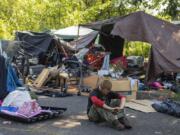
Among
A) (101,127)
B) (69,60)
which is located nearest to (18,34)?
(69,60)

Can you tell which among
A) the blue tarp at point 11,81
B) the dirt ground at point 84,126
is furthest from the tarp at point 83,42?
the dirt ground at point 84,126

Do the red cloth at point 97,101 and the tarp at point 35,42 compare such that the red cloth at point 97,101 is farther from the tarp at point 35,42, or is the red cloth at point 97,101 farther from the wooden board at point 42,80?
the tarp at point 35,42

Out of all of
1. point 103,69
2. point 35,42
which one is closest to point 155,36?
point 103,69

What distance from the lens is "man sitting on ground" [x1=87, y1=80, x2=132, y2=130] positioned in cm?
824

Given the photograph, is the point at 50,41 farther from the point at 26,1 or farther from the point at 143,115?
the point at 26,1

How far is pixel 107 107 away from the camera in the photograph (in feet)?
27.1

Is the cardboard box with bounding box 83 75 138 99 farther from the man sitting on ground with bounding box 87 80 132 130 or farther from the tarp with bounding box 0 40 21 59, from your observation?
the tarp with bounding box 0 40 21 59

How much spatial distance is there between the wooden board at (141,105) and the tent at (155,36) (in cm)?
199

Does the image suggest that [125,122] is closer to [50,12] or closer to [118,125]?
[118,125]

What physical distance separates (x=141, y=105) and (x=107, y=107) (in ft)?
10.2

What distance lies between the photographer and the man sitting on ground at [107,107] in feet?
27.0

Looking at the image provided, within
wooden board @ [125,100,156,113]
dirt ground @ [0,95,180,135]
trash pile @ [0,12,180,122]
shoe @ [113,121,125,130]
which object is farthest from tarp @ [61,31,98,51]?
shoe @ [113,121,125,130]

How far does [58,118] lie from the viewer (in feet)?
29.9

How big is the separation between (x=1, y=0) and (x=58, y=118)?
24531mm
